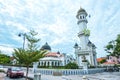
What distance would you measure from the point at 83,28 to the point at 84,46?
20.7ft

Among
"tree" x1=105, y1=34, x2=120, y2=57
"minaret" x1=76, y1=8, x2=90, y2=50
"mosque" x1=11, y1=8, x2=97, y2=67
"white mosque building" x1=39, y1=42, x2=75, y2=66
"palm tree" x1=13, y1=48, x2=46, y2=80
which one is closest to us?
"palm tree" x1=13, y1=48, x2=46, y2=80

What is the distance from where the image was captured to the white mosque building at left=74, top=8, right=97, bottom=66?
43656mm

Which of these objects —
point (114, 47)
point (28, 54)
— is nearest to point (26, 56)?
point (28, 54)

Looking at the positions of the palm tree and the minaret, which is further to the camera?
the minaret

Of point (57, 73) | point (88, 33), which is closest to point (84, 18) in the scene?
point (88, 33)

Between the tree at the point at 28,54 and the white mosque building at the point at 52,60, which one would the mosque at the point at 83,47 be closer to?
the white mosque building at the point at 52,60

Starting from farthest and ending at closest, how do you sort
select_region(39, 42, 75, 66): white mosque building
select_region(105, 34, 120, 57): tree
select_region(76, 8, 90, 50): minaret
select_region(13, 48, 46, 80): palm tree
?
select_region(39, 42, 75, 66): white mosque building, select_region(76, 8, 90, 50): minaret, select_region(105, 34, 120, 57): tree, select_region(13, 48, 46, 80): palm tree

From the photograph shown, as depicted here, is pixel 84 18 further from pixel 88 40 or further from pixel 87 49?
pixel 87 49

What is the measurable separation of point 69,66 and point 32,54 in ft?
48.8

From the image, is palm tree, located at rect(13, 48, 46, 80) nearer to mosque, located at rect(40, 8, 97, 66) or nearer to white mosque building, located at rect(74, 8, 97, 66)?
mosque, located at rect(40, 8, 97, 66)

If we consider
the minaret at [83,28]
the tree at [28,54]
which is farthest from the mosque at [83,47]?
the tree at [28,54]

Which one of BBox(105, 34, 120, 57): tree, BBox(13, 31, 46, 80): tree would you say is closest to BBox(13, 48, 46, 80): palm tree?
BBox(13, 31, 46, 80): tree

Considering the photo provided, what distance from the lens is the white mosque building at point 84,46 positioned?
143 feet

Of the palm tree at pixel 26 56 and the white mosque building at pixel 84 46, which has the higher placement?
the white mosque building at pixel 84 46
